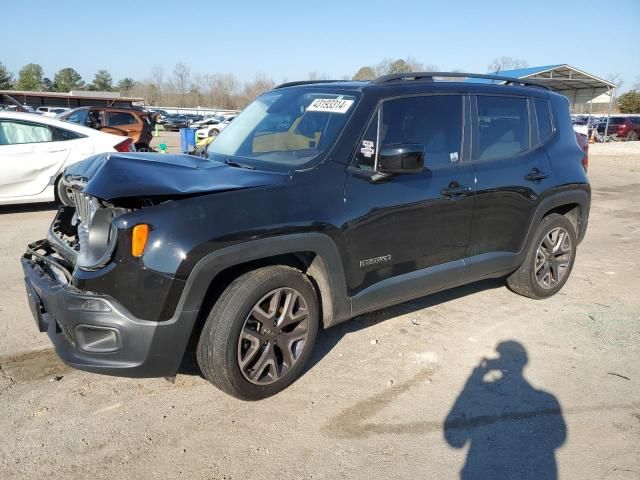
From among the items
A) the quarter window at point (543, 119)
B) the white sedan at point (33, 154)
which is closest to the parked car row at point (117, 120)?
Result: the white sedan at point (33, 154)

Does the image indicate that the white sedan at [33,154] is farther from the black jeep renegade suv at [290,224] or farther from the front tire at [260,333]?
the front tire at [260,333]

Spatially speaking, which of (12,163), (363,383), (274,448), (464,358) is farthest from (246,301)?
(12,163)

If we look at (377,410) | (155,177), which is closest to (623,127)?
(377,410)

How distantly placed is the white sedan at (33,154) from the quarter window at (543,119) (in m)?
6.77

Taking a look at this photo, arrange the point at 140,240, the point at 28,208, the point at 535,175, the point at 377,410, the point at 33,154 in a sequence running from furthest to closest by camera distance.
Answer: the point at 28,208, the point at 33,154, the point at 535,175, the point at 377,410, the point at 140,240

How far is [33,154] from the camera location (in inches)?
314

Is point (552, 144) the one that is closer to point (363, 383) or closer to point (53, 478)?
point (363, 383)

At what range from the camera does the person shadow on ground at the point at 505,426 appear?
2.64m

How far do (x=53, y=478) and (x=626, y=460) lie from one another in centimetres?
287

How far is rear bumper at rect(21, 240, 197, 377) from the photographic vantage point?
2646 mm

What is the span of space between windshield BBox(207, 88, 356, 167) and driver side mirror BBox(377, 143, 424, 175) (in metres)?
0.36

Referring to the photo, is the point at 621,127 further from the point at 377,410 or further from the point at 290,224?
the point at 290,224

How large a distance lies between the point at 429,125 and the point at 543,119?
1.54 m

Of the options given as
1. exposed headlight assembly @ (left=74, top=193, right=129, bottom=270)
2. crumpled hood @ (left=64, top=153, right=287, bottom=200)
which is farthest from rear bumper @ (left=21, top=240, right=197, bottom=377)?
crumpled hood @ (left=64, top=153, right=287, bottom=200)
